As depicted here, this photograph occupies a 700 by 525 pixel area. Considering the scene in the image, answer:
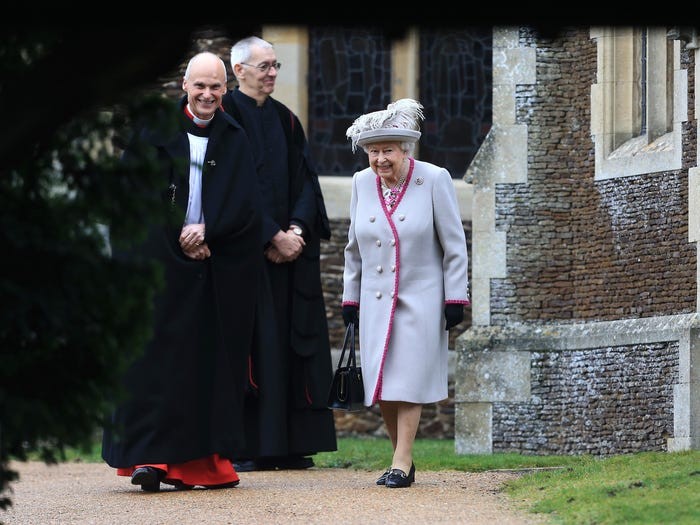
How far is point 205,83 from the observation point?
8.84 metres

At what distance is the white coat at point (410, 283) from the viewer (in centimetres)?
848

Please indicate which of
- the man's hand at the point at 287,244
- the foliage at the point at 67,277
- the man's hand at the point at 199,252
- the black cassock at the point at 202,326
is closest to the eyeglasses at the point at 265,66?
the man's hand at the point at 287,244

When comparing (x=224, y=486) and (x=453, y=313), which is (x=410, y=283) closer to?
(x=453, y=313)

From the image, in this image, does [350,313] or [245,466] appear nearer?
[350,313]

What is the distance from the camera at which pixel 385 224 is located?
869cm

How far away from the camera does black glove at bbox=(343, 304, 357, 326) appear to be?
29.0 ft

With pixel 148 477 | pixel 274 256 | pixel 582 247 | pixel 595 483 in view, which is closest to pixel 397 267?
pixel 595 483

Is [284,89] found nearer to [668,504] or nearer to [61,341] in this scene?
[668,504]

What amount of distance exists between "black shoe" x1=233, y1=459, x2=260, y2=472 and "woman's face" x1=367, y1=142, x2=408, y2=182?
2.46m

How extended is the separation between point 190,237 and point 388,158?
44.0 inches

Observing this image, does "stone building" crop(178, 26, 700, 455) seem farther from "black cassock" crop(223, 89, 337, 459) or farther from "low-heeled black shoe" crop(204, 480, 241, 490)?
"low-heeled black shoe" crop(204, 480, 241, 490)

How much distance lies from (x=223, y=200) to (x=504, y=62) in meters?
4.42

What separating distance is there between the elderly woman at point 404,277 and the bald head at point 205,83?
78 cm

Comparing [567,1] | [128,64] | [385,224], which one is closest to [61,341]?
[128,64]
